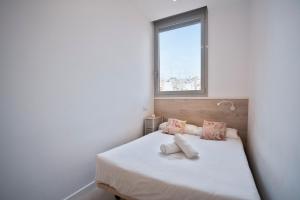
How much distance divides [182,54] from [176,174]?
8.15ft

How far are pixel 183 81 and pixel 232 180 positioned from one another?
86.1 inches

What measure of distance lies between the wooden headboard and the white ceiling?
5.73 ft

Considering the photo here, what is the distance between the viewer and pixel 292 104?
0.77m

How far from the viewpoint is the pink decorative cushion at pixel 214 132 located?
7.30ft

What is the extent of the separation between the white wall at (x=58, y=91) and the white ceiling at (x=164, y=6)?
1.34 feet

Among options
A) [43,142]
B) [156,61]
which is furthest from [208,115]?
[43,142]

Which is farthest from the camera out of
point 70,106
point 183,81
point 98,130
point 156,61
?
point 156,61

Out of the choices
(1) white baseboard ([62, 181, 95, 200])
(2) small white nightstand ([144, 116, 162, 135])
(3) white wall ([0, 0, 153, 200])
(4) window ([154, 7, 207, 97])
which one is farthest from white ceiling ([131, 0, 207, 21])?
(1) white baseboard ([62, 181, 95, 200])

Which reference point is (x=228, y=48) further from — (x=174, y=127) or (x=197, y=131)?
(x=174, y=127)

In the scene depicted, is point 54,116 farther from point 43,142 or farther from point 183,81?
point 183,81

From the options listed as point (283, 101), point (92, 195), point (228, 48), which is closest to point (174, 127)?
point (92, 195)

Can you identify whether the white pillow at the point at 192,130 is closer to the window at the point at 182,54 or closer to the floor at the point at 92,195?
the window at the point at 182,54

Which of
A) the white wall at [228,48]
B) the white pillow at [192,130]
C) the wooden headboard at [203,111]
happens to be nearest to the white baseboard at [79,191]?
the white pillow at [192,130]

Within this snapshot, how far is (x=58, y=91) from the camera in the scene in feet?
4.91
